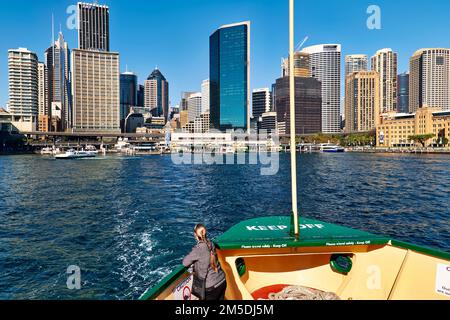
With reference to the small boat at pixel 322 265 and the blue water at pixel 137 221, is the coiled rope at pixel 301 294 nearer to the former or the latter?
the small boat at pixel 322 265

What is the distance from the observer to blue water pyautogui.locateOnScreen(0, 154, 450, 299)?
1919cm

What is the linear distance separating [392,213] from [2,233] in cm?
3819

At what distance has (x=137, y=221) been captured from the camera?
33.2m

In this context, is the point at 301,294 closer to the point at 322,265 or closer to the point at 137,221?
the point at 322,265

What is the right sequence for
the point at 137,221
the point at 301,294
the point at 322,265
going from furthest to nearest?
the point at 137,221
the point at 322,265
the point at 301,294

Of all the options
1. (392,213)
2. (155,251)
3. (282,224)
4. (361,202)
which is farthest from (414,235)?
(282,224)

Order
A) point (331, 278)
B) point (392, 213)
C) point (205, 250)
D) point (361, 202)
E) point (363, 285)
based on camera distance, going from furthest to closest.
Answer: point (361, 202)
point (392, 213)
point (331, 278)
point (363, 285)
point (205, 250)

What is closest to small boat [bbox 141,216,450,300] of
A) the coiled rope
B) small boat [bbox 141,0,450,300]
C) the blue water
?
small boat [bbox 141,0,450,300]

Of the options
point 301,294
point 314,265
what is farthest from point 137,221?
point 301,294

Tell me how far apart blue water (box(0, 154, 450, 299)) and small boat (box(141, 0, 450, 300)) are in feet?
27.8

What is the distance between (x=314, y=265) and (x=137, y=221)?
79.8 ft

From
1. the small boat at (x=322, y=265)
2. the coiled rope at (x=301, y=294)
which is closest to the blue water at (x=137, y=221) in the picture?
the small boat at (x=322, y=265)
